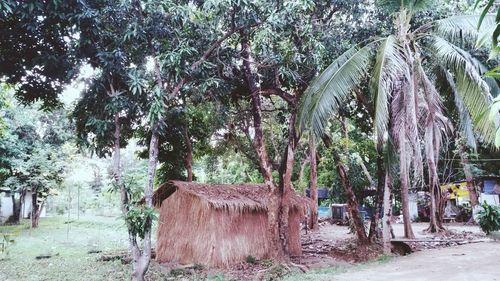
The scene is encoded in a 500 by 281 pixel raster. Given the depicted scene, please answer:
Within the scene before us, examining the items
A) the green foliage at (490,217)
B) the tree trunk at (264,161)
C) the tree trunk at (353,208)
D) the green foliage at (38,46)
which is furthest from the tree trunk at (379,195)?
the green foliage at (38,46)

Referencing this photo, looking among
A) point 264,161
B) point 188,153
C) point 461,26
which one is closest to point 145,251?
point 264,161

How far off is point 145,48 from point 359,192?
1645cm

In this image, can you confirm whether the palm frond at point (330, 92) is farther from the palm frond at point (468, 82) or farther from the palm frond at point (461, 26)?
the palm frond at point (461, 26)

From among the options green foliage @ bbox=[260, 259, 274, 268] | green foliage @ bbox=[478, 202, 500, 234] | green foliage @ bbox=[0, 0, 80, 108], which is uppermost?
green foliage @ bbox=[0, 0, 80, 108]

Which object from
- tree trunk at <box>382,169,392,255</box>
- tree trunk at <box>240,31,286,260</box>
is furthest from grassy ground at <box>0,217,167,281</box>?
tree trunk at <box>382,169,392,255</box>

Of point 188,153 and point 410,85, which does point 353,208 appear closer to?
point 410,85

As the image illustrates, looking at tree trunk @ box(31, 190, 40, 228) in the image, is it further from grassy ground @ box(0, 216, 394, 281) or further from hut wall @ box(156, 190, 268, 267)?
hut wall @ box(156, 190, 268, 267)

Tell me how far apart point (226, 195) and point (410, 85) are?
592cm

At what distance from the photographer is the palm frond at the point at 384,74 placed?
298 inches

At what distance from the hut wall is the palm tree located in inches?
163

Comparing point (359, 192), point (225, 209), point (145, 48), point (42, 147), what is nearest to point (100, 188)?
point (42, 147)

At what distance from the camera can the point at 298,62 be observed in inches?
379

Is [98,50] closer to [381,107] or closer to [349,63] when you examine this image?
[349,63]

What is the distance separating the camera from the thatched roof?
1124cm
